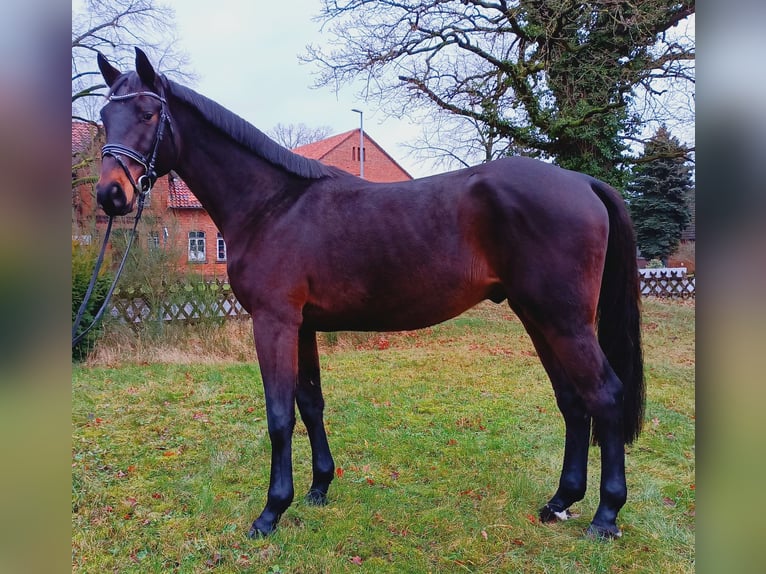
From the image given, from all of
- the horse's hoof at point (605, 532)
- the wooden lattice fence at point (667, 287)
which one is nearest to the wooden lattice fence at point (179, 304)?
the horse's hoof at point (605, 532)

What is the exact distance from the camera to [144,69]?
2.57m

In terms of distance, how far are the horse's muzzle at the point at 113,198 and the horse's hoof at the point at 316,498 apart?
2.21 metres

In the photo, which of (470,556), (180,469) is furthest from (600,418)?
(180,469)

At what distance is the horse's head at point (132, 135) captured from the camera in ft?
8.03

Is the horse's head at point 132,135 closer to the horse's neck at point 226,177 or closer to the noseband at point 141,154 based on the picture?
the noseband at point 141,154

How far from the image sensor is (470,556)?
8.25 feet

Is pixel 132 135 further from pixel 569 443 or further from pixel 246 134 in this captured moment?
pixel 569 443

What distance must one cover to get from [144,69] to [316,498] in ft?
9.64

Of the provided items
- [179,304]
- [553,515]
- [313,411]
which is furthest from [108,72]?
[179,304]
